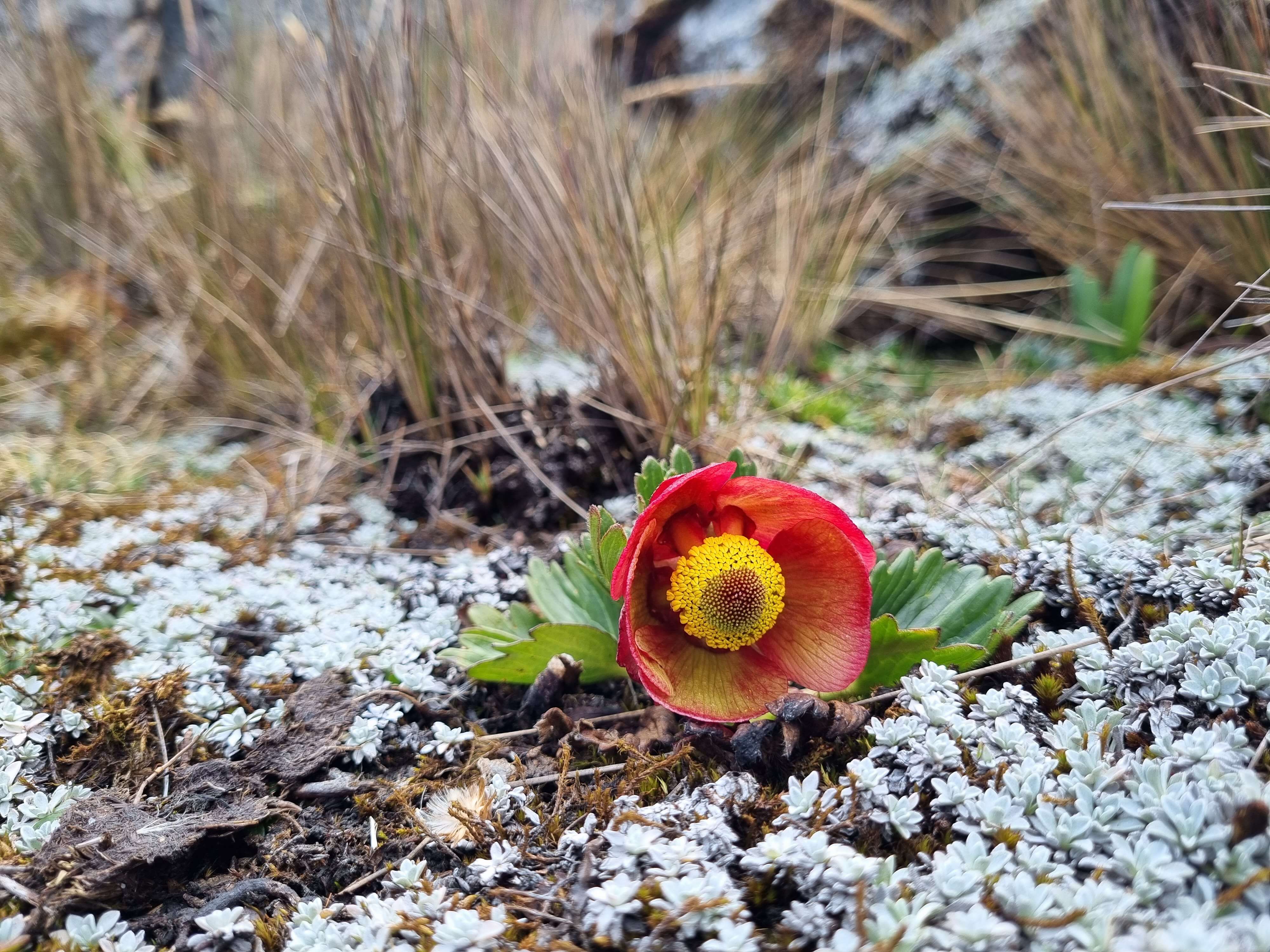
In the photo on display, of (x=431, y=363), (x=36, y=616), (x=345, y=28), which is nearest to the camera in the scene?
(x=36, y=616)

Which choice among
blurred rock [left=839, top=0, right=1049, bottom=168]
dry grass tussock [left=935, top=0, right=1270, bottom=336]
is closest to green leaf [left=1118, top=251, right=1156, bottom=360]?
dry grass tussock [left=935, top=0, right=1270, bottom=336]

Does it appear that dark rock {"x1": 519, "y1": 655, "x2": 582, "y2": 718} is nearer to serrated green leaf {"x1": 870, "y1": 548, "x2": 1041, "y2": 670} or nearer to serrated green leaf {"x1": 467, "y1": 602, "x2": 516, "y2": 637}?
serrated green leaf {"x1": 467, "y1": 602, "x2": 516, "y2": 637}

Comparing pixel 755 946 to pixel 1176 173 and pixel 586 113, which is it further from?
pixel 1176 173

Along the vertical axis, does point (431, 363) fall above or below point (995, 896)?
above

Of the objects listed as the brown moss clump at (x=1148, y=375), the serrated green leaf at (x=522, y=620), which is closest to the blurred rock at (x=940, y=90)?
the brown moss clump at (x=1148, y=375)

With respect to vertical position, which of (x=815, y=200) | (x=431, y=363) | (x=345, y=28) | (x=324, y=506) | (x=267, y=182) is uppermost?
(x=345, y=28)

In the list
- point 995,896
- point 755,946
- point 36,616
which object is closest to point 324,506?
point 36,616

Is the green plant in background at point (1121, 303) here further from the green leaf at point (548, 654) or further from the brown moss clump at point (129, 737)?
the brown moss clump at point (129, 737)

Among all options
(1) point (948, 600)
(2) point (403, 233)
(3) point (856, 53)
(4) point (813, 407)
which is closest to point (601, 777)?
(1) point (948, 600)
